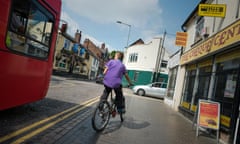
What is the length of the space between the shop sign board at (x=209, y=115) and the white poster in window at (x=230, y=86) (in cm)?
65

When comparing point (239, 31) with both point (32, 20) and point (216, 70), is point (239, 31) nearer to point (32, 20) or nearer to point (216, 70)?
point (216, 70)

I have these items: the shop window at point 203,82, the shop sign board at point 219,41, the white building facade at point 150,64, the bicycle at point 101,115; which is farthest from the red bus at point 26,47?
the white building facade at point 150,64

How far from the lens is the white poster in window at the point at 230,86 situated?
21.1 ft

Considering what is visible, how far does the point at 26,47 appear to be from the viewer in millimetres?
4277

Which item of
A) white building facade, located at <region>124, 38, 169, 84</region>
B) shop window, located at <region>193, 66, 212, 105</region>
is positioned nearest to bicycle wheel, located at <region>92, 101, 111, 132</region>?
shop window, located at <region>193, 66, 212, 105</region>

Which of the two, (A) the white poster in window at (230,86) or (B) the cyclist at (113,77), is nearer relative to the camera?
(B) the cyclist at (113,77)

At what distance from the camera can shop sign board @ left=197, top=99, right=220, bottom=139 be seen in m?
6.15

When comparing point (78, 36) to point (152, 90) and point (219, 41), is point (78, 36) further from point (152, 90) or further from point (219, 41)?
point (219, 41)

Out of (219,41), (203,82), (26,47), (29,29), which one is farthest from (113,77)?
(203,82)

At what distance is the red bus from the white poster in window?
5.56 meters

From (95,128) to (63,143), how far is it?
1.13 metres

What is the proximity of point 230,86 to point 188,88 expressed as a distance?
16.2ft

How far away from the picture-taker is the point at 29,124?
14.5 feet

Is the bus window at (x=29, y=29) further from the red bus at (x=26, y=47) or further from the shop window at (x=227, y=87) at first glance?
the shop window at (x=227, y=87)
